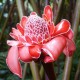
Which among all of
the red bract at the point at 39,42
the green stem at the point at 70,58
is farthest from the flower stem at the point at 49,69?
the green stem at the point at 70,58

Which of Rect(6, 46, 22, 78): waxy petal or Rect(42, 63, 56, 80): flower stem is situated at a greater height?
Rect(6, 46, 22, 78): waxy petal

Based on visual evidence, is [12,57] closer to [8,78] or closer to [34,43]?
[34,43]

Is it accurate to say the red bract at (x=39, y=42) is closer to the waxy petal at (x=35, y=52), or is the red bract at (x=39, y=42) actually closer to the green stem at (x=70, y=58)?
the waxy petal at (x=35, y=52)

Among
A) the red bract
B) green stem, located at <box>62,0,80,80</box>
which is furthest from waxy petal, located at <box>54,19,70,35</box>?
green stem, located at <box>62,0,80,80</box>

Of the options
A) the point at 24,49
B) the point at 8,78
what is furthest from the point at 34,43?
the point at 8,78

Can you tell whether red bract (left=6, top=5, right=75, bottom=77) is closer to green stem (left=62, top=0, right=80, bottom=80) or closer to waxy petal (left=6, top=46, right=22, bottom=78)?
waxy petal (left=6, top=46, right=22, bottom=78)

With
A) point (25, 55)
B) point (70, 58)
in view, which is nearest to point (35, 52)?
point (25, 55)

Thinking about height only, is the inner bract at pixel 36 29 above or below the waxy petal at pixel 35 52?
above
